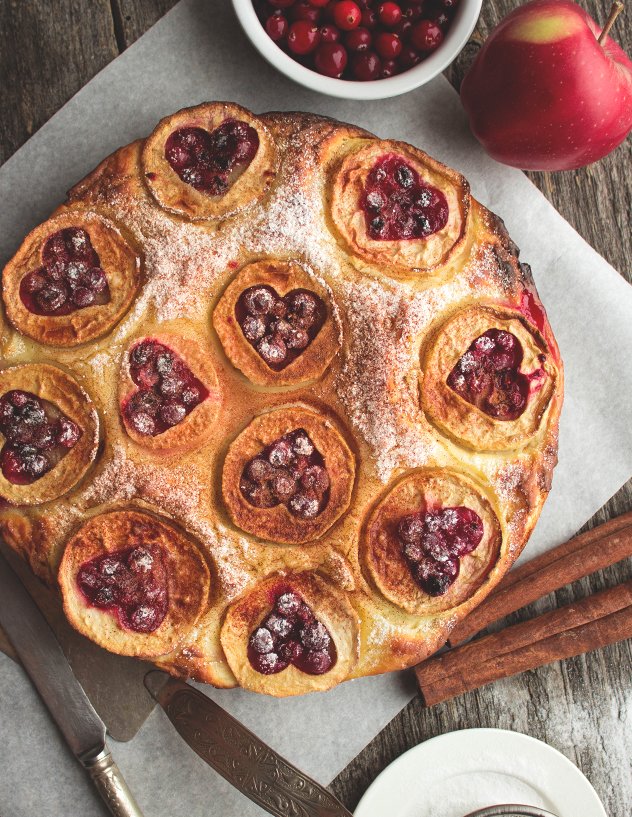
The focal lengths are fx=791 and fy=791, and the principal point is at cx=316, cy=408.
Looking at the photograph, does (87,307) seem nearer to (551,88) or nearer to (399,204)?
(399,204)

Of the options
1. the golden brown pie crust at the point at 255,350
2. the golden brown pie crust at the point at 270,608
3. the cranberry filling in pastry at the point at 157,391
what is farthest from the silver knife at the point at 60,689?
the golden brown pie crust at the point at 255,350

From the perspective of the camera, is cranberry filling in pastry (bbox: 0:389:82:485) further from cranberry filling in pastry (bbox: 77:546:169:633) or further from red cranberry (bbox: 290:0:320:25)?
red cranberry (bbox: 290:0:320:25)

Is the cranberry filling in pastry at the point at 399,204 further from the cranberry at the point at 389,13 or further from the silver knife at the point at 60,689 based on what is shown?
the silver knife at the point at 60,689

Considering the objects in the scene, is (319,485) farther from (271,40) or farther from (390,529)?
(271,40)

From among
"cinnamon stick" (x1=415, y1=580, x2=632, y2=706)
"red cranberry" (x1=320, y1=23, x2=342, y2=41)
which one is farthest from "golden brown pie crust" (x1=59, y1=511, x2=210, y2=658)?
"red cranberry" (x1=320, y1=23, x2=342, y2=41)

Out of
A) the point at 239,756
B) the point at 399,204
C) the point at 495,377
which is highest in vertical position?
the point at 399,204

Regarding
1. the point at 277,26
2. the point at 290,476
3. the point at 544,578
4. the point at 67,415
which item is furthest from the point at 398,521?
the point at 277,26

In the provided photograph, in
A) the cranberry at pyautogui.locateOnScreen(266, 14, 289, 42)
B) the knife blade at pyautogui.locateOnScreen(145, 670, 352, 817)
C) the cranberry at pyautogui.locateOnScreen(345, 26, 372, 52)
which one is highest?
the cranberry at pyautogui.locateOnScreen(345, 26, 372, 52)

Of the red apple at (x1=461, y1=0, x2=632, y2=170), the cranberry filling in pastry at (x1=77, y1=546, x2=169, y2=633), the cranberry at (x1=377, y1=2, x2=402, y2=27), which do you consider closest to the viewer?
the cranberry filling in pastry at (x1=77, y1=546, x2=169, y2=633)
